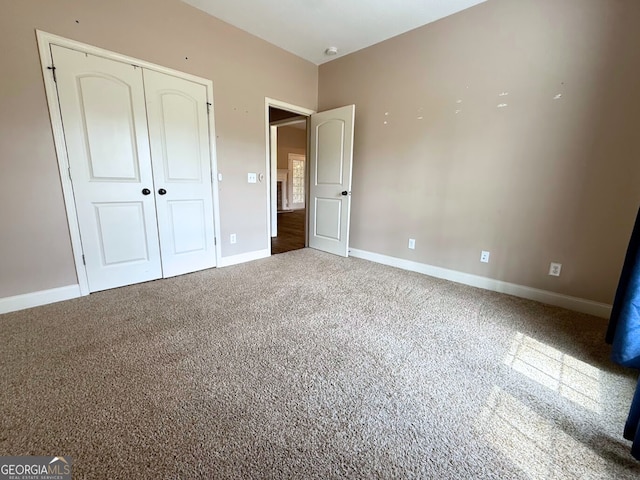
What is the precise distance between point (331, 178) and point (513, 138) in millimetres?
2122

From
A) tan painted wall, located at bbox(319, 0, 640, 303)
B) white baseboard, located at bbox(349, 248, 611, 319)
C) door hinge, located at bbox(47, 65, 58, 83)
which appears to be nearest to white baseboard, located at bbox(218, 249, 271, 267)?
white baseboard, located at bbox(349, 248, 611, 319)

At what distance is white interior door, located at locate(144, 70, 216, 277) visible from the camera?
2639mm

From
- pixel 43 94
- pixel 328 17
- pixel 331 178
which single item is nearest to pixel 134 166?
pixel 43 94

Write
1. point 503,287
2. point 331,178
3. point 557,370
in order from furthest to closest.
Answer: point 331,178, point 503,287, point 557,370

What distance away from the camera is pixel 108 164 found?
2.41m

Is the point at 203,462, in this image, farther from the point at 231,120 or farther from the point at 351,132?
the point at 351,132

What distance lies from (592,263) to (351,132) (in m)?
2.77

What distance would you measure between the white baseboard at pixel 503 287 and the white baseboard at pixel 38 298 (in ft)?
10.6

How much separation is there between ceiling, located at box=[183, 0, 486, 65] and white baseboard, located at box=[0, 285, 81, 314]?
9.54 feet

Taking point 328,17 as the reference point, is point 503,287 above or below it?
below

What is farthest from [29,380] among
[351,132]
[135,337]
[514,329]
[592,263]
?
[592,263]

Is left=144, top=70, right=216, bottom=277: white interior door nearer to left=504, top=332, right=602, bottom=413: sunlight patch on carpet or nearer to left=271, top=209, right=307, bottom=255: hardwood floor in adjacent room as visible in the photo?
left=271, top=209, right=307, bottom=255: hardwood floor in adjacent room

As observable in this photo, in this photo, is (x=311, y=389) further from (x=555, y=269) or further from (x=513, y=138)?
(x=513, y=138)

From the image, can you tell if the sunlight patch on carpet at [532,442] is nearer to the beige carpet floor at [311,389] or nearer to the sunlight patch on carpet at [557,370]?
Result: the beige carpet floor at [311,389]
